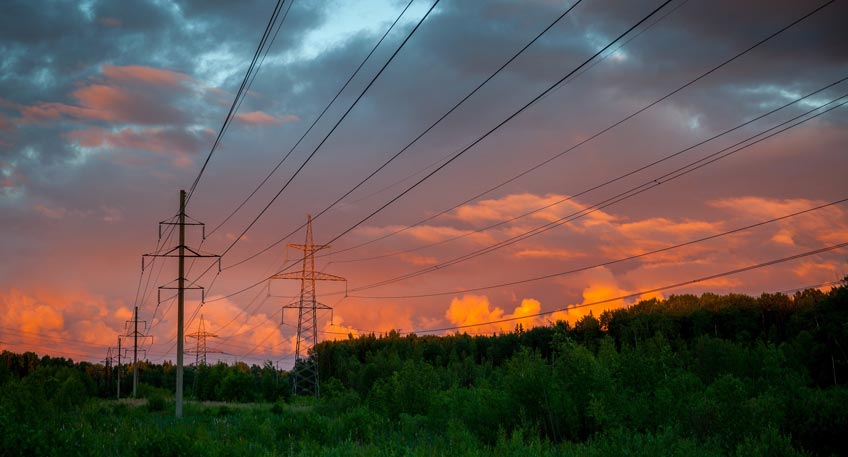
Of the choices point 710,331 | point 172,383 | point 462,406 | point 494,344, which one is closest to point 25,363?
point 172,383

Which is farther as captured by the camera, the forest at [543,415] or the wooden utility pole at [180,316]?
the wooden utility pole at [180,316]

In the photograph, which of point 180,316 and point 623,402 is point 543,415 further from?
point 180,316

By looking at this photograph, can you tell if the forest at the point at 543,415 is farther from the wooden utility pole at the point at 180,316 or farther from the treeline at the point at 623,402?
the wooden utility pole at the point at 180,316

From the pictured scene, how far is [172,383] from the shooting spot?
175 meters

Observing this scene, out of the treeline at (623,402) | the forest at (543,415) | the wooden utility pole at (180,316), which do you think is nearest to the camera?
the forest at (543,415)

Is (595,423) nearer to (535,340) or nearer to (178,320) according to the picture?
(178,320)

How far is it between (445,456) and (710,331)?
10493 cm

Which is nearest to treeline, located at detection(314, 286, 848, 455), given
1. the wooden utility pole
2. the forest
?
the forest

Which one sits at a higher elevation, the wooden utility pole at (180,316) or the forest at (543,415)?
the wooden utility pole at (180,316)

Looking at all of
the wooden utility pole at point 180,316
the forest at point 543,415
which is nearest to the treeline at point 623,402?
the forest at point 543,415

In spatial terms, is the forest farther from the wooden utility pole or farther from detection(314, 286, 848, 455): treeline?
the wooden utility pole

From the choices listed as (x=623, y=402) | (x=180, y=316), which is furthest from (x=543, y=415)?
(x=180, y=316)

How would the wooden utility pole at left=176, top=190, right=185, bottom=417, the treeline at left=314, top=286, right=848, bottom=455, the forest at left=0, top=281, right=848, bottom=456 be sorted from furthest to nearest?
1. the wooden utility pole at left=176, top=190, right=185, bottom=417
2. the treeline at left=314, top=286, right=848, bottom=455
3. the forest at left=0, top=281, right=848, bottom=456

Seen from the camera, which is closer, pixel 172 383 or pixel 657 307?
pixel 657 307
